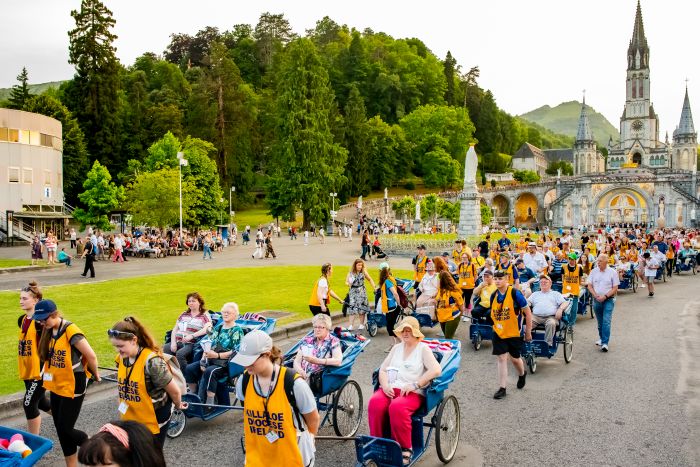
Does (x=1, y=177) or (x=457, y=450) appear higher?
(x=1, y=177)

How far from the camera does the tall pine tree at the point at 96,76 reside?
60.8 metres

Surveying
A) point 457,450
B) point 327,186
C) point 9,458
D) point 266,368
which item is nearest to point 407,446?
point 457,450

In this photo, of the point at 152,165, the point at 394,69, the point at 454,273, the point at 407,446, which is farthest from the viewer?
the point at 394,69

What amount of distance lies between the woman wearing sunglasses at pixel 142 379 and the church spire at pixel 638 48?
467 ft

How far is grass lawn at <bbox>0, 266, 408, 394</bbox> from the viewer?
11.5 m

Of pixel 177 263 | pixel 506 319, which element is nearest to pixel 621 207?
pixel 177 263

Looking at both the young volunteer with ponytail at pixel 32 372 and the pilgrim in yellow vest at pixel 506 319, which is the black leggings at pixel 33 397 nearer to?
the young volunteer with ponytail at pixel 32 372

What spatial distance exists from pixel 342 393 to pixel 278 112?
51.7 meters

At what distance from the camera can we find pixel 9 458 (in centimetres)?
420

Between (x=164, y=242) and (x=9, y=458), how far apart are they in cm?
3006

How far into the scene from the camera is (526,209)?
330 ft

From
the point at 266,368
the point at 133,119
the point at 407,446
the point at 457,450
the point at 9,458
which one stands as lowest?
the point at 457,450

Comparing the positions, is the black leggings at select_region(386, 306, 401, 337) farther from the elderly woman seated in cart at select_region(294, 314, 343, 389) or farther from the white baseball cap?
the white baseball cap

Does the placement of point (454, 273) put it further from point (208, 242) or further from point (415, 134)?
point (415, 134)
